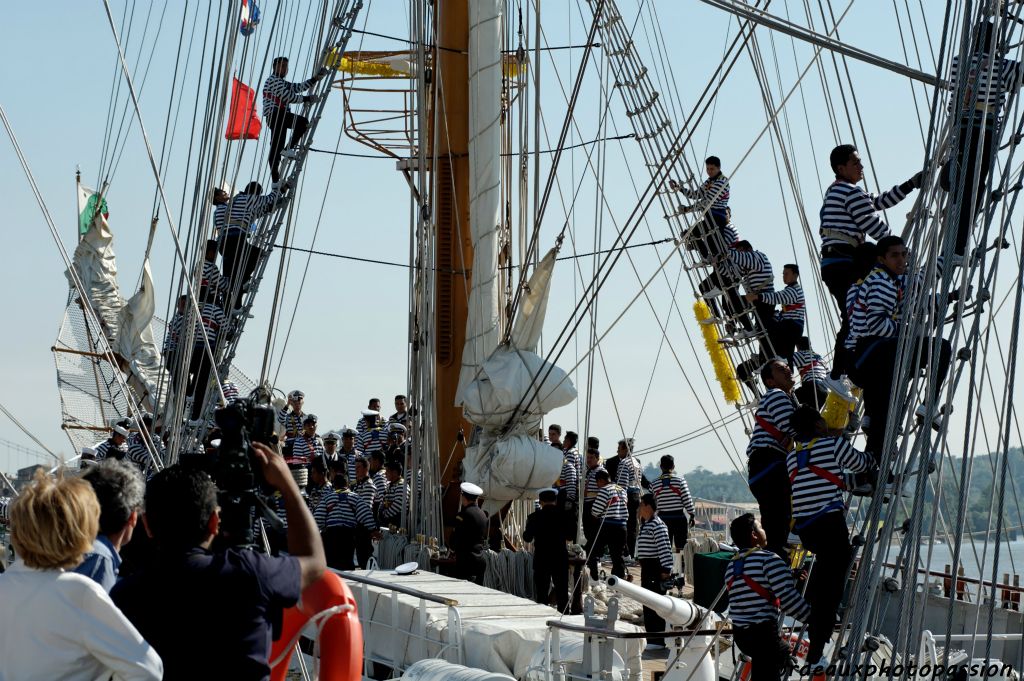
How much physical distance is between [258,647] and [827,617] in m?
4.19

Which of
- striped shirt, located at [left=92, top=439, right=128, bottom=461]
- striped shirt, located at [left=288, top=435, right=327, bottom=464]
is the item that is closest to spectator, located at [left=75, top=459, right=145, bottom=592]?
striped shirt, located at [left=92, top=439, right=128, bottom=461]

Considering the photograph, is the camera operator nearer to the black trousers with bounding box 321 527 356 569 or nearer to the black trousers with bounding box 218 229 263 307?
the black trousers with bounding box 321 527 356 569

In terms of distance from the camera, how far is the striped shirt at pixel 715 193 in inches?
525

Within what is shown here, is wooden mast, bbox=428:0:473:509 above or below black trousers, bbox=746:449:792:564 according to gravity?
above

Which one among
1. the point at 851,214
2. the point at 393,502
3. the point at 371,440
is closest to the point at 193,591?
the point at 851,214

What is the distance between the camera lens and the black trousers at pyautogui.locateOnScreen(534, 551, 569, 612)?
454 inches

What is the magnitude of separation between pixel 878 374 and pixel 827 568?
104 cm

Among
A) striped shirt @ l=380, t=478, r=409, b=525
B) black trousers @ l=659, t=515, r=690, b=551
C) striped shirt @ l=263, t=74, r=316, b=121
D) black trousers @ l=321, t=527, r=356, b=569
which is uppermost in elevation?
striped shirt @ l=263, t=74, r=316, b=121

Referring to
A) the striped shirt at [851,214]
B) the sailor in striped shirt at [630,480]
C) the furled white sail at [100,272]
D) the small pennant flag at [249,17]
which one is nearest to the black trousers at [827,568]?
the striped shirt at [851,214]

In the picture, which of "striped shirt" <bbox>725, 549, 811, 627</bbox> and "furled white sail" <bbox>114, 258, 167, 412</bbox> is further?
"furled white sail" <bbox>114, 258, 167, 412</bbox>

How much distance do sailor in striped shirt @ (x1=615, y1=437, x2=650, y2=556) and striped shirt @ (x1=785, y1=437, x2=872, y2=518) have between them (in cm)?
829

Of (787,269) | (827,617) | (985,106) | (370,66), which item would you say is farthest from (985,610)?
(370,66)

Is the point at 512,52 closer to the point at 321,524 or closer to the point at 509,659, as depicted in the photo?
the point at 321,524

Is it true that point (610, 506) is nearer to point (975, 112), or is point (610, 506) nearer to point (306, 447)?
point (306, 447)
